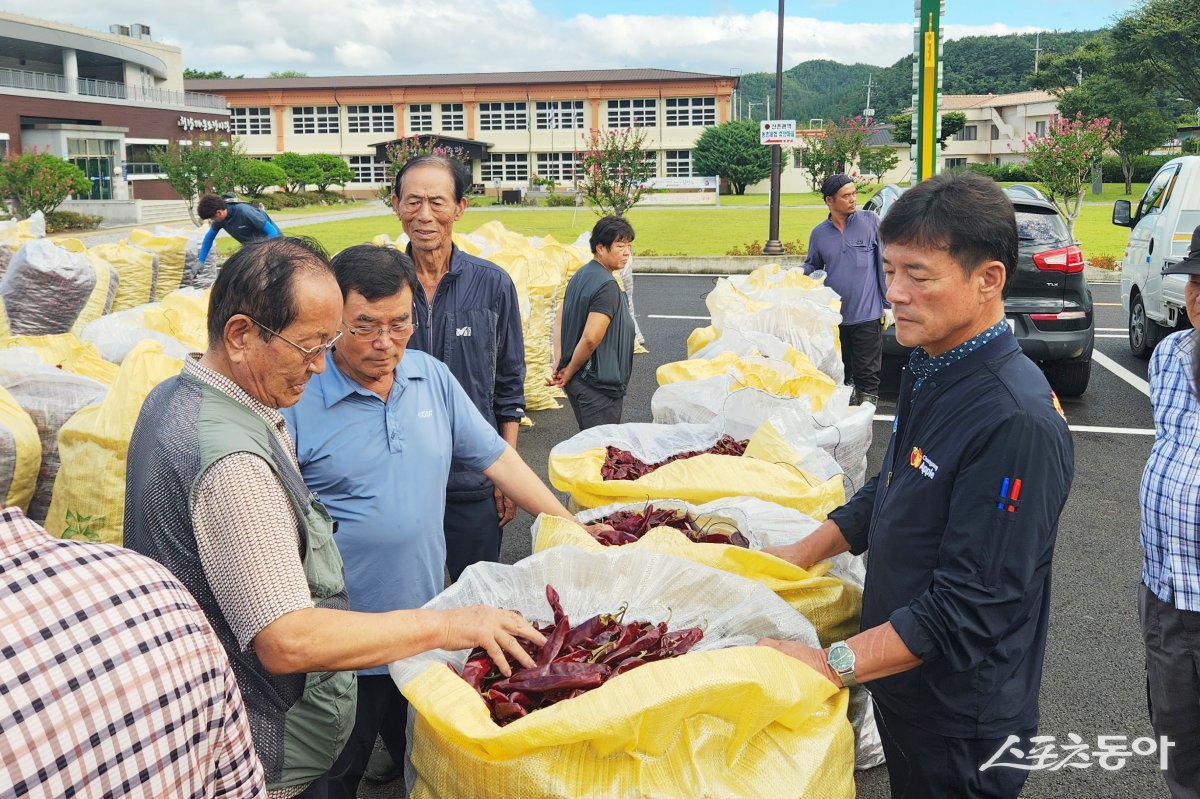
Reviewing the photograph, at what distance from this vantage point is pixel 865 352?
7.82 meters

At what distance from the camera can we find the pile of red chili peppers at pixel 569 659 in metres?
2.12

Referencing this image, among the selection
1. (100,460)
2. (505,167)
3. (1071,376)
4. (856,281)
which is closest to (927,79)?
(856,281)

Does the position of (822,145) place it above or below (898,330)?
above

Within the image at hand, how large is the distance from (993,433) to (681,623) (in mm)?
887

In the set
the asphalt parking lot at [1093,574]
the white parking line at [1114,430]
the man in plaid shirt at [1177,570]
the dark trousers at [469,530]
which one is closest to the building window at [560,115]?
the asphalt parking lot at [1093,574]

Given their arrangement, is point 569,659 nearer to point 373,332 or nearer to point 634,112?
point 373,332

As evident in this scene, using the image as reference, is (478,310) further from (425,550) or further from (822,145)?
(822,145)

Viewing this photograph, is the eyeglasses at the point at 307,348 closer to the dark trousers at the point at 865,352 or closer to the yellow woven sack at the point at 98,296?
the yellow woven sack at the point at 98,296

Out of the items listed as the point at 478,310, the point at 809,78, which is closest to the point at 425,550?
the point at 478,310

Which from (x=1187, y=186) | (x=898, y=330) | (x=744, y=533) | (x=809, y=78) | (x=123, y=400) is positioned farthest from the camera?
(x=809, y=78)

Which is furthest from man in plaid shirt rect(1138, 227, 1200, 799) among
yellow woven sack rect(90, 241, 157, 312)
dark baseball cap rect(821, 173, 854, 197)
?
yellow woven sack rect(90, 241, 157, 312)

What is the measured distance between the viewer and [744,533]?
3.03 m

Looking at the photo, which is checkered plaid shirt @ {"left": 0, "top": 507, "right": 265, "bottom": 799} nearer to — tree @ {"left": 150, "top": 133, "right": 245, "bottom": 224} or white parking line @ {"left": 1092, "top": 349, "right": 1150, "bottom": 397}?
white parking line @ {"left": 1092, "top": 349, "right": 1150, "bottom": 397}

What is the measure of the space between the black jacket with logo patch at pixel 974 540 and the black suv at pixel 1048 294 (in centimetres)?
683
